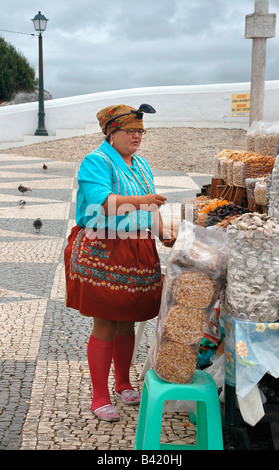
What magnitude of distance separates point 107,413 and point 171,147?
15275mm

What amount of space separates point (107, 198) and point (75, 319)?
7.81ft

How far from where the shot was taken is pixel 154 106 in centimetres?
2070

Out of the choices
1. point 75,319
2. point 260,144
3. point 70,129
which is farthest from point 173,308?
point 70,129

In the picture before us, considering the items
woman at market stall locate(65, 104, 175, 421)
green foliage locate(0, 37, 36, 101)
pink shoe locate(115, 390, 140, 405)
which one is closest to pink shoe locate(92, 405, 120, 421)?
woman at market stall locate(65, 104, 175, 421)

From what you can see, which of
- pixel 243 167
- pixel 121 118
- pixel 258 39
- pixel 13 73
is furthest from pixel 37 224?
pixel 13 73

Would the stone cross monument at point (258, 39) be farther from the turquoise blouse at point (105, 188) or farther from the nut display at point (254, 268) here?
the nut display at point (254, 268)

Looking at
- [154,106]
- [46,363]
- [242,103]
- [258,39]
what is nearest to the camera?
[46,363]

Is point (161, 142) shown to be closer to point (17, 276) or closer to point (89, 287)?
point (17, 276)

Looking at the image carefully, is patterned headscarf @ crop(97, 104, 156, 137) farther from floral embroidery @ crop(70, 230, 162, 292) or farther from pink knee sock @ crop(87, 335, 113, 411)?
pink knee sock @ crop(87, 335, 113, 411)

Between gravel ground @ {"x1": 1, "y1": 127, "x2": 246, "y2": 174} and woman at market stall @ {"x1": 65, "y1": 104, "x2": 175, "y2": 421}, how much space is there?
12584mm

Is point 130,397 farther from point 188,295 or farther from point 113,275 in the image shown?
point 188,295

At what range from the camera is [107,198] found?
292 cm

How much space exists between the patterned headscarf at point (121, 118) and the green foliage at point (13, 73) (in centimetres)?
2320
